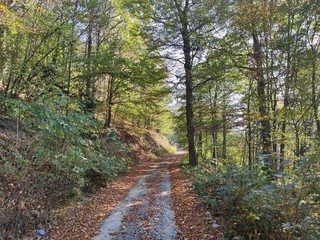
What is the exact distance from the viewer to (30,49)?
9.02 metres

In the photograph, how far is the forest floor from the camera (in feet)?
16.8

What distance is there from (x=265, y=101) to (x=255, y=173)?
6.05 metres

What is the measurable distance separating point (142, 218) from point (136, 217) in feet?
0.62

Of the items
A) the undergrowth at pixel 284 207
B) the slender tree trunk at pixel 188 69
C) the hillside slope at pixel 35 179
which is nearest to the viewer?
the undergrowth at pixel 284 207

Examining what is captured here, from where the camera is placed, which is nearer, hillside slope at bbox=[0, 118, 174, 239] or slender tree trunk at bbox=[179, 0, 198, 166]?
hillside slope at bbox=[0, 118, 174, 239]

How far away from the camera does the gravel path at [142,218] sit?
16.8ft

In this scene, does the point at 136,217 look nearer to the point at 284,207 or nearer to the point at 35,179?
the point at 35,179

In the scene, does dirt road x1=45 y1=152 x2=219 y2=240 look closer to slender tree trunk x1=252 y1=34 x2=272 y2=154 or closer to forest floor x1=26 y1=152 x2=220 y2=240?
forest floor x1=26 y1=152 x2=220 y2=240

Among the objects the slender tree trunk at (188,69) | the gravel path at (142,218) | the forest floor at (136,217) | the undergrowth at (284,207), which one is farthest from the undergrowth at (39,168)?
the slender tree trunk at (188,69)

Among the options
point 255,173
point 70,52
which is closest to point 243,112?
point 255,173

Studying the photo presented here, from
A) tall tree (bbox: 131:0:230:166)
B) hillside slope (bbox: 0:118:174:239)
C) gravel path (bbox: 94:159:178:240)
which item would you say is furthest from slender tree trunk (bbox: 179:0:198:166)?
hillside slope (bbox: 0:118:174:239)

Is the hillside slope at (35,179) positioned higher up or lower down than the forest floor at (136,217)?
higher up

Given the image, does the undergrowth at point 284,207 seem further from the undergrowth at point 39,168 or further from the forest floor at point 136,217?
the undergrowth at point 39,168

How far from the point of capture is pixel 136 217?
6.13 m
